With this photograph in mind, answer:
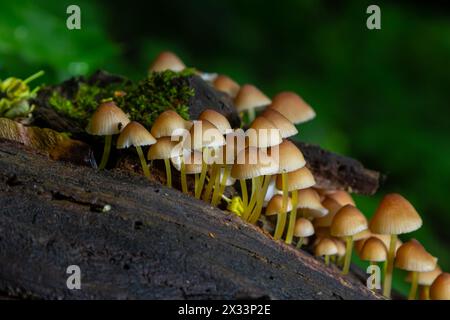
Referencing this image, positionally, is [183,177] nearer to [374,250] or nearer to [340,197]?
[340,197]

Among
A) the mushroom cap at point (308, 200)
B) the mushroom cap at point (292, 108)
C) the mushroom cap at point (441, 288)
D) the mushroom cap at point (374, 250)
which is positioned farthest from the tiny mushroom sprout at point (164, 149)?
the mushroom cap at point (441, 288)

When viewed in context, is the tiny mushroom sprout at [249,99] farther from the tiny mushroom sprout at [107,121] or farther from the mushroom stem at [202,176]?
the tiny mushroom sprout at [107,121]

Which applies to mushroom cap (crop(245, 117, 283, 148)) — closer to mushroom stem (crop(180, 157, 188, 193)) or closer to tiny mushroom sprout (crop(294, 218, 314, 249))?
mushroom stem (crop(180, 157, 188, 193))

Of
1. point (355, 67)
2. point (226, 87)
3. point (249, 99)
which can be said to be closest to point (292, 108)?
point (249, 99)

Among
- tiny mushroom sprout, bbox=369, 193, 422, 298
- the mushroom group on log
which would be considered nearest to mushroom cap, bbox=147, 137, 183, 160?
the mushroom group on log
